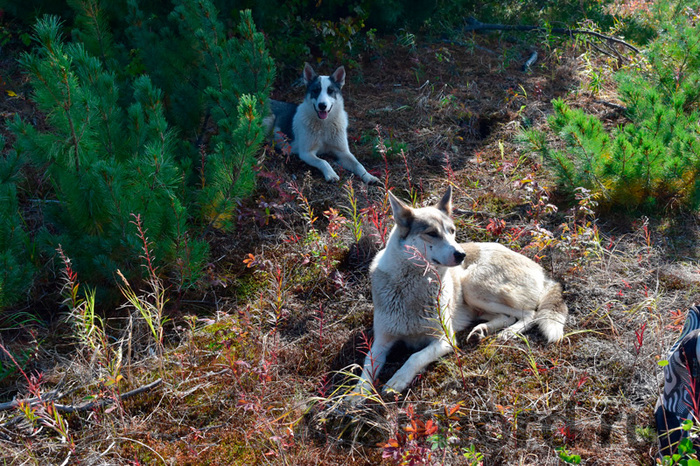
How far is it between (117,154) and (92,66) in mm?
597

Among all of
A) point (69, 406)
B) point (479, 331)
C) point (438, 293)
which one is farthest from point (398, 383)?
point (69, 406)

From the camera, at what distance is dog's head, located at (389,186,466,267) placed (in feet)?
10.8

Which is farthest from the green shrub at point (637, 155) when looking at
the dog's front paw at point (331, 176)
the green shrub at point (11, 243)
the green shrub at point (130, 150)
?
the green shrub at point (11, 243)

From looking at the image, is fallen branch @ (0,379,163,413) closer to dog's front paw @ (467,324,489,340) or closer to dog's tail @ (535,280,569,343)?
dog's front paw @ (467,324,489,340)

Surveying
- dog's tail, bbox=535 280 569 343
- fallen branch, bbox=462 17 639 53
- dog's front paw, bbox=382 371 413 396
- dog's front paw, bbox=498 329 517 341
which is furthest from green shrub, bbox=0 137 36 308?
fallen branch, bbox=462 17 639 53

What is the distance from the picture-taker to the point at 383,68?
7859mm

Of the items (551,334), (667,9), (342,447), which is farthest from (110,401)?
(667,9)

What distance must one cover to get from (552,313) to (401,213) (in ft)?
4.21

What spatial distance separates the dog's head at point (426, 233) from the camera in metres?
3.31

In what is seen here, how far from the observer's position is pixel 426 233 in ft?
11.1

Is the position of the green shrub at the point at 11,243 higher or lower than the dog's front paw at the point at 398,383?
higher

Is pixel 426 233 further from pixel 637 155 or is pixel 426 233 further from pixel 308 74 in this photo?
pixel 308 74

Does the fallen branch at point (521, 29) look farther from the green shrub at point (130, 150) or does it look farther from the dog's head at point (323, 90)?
the green shrub at point (130, 150)

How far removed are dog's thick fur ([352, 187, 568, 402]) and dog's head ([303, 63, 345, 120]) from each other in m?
2.63
